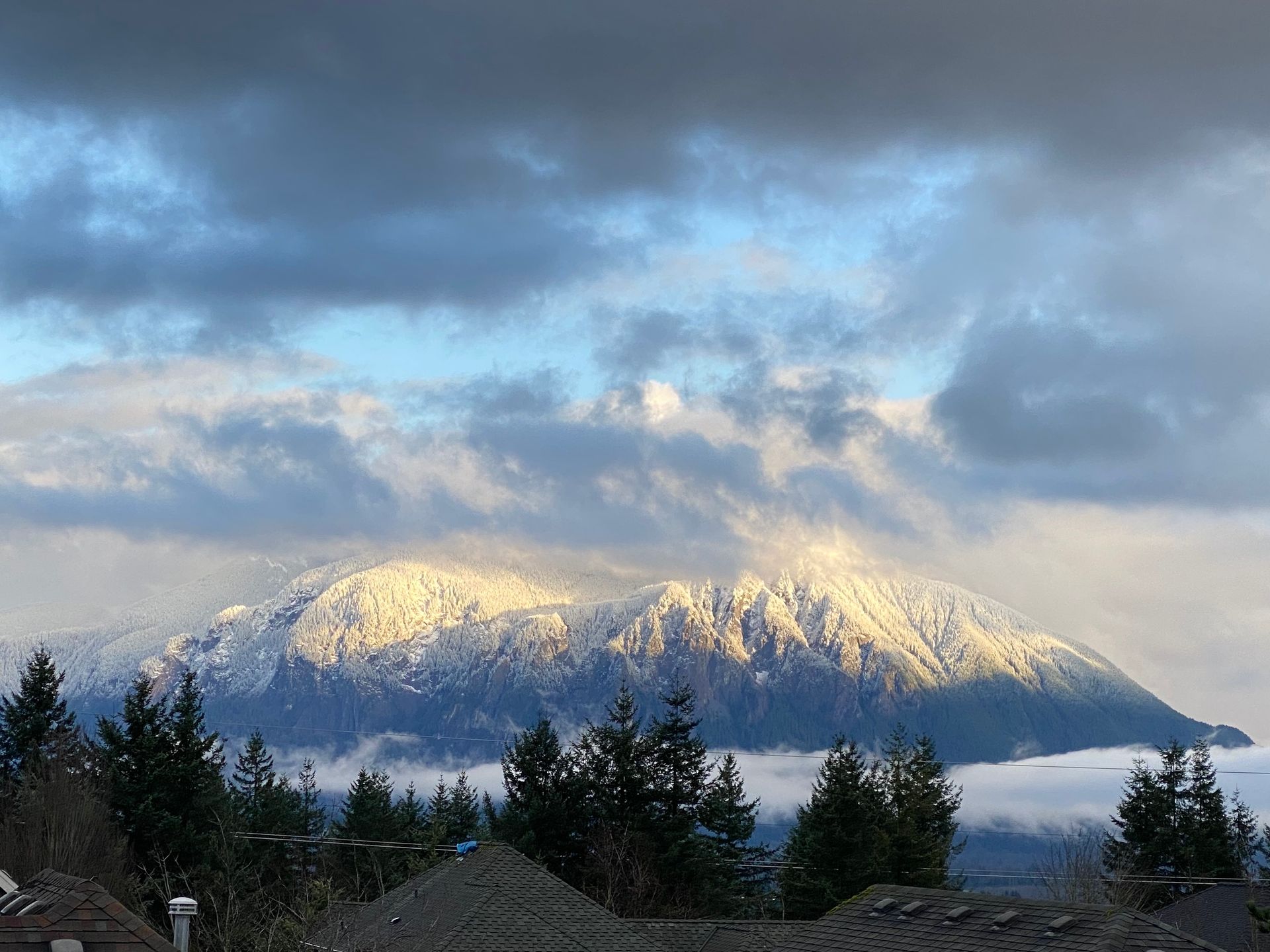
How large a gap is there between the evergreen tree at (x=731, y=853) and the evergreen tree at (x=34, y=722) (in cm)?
3219

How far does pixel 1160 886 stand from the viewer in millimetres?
86625

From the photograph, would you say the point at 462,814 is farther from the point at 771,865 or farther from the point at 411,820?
the point at 771,865

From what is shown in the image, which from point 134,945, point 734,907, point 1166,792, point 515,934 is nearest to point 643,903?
point 734,907

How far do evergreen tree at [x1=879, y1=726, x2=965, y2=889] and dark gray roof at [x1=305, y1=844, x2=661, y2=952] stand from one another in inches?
957

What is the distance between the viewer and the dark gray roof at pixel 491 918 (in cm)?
4388

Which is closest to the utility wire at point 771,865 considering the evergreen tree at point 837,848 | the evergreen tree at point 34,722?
the evergreen tree at point 837,848

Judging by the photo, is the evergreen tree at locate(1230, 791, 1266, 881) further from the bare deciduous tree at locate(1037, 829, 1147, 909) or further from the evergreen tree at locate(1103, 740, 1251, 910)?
the bare deciduous tree at locate(1037, 829, 1147, 909)

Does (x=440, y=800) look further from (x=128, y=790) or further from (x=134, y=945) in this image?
(x=134, y=945)

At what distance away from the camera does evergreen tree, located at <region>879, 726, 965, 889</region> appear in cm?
7331

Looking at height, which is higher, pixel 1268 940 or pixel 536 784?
pixel 536 784

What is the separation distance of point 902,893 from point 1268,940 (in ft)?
87.5

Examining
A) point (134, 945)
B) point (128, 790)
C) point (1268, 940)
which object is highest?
point (128, 790)

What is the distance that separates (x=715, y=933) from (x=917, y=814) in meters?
A: 28.7

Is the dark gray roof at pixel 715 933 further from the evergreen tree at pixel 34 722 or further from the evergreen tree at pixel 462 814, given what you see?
the evergreen tree at pixel 462 814
